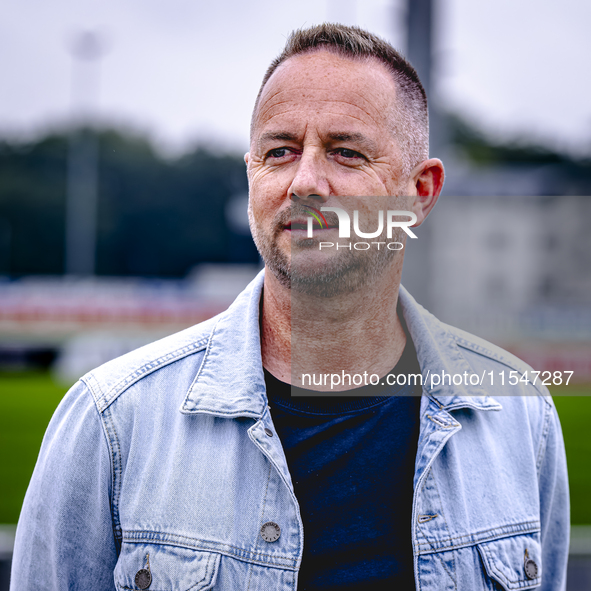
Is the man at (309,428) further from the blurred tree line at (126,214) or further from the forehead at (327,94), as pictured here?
the blurred tree line at (126,214)

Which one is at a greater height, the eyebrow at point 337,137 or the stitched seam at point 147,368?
the eyebrow at point 337,137

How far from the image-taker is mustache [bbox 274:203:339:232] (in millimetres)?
1534

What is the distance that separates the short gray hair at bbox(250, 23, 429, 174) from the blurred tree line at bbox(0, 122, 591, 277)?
30385 millimetres

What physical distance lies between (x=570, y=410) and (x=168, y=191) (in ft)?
85.2

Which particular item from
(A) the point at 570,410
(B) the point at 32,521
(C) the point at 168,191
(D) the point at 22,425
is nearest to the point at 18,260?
(C) the point at 168,191

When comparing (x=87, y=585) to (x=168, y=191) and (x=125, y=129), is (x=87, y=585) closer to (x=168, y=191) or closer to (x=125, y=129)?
(x=168, y=191)

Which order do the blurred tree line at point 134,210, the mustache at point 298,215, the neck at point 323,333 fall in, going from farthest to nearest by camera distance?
the blurred tree line at point 134,210, the neck at point 323,333, the mustache at point 298,215

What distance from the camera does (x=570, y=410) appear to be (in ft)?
41.3

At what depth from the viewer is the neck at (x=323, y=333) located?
64.8 inches

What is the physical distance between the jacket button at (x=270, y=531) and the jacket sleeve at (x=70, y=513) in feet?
1.28

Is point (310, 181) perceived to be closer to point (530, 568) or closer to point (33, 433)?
point (530, 568)

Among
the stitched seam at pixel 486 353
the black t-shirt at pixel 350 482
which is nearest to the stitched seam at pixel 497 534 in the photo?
the black t-shirt at pixel 350 482

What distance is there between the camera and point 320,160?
61.1 inches

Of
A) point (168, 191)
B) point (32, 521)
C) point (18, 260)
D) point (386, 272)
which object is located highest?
point (168, 191)
